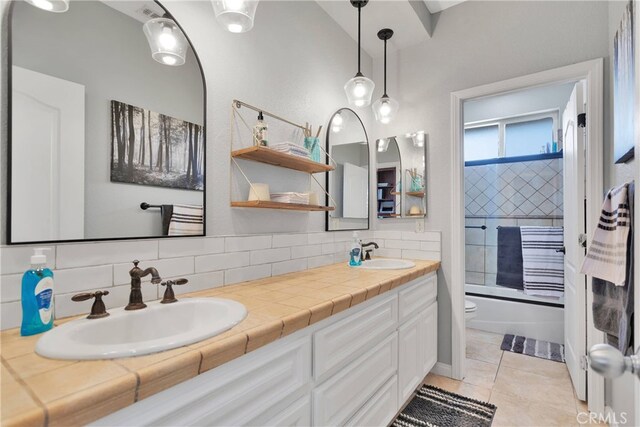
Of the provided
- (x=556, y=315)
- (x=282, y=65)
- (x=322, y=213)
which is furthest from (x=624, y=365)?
(x=556, y=315)

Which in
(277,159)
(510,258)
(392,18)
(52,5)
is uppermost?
(392,18)

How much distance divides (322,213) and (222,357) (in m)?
1.44

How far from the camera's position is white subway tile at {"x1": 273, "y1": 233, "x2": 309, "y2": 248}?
1.75m

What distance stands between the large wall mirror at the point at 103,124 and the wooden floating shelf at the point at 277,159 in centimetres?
23

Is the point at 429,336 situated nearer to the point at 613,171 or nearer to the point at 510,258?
the point at 613,171

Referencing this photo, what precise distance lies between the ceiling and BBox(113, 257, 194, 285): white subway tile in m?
1.96

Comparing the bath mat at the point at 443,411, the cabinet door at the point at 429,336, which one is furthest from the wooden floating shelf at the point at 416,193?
the bath mat at the point at 443,411

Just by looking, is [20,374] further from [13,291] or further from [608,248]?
[608,248]

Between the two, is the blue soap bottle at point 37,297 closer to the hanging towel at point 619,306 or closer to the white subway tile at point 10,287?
the white subway tile at point 10,287

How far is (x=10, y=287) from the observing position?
2.90ft

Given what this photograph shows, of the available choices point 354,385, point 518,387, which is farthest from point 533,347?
point 354,385

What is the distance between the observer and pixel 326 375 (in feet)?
3.79

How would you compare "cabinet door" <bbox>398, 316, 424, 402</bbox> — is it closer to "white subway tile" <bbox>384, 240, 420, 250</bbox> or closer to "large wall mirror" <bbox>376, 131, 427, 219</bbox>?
"white subway tile" <bbox>384, 240, 420, 250</bbox>

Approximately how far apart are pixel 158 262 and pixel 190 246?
0.48ft
